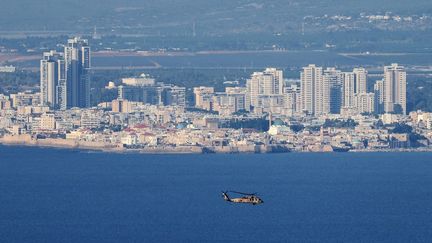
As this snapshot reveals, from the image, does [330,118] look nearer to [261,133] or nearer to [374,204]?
[261,133]

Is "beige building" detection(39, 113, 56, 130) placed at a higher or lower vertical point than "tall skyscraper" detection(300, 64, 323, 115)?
lower

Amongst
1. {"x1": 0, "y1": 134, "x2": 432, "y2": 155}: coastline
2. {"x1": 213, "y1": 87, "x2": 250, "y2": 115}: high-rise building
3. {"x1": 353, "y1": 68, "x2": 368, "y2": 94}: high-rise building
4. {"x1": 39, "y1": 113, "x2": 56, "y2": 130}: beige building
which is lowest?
{"x1": 0, "y1": 134, "x2": 432, "y2": 155}: coastline

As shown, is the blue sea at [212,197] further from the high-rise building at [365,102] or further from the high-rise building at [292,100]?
the high-rise building at [292,100]

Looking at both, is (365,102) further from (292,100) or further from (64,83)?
(64,83)

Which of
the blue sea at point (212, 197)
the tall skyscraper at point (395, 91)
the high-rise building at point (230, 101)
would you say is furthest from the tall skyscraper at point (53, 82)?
the blue sea at point (212, 197)

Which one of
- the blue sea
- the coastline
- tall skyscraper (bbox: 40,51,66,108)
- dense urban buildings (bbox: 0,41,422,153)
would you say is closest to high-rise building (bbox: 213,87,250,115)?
dense urban buildings (bbox: 0,41,422,153)

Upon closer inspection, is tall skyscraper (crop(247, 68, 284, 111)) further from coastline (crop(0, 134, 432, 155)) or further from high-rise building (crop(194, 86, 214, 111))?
coastline (crop(0, 134, 432, 155))
